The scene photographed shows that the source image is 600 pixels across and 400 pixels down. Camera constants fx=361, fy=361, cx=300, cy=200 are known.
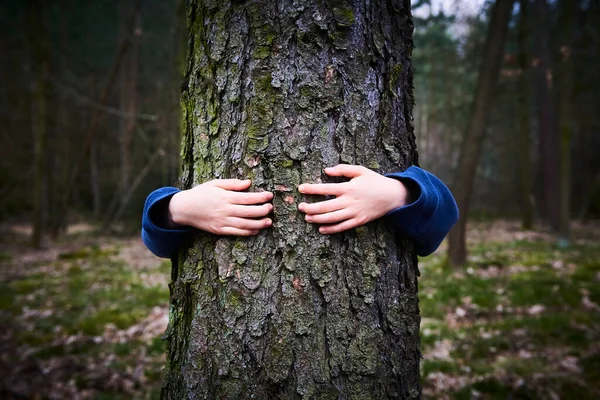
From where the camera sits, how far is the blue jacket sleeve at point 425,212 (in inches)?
54.4

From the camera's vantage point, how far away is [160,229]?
146 cm

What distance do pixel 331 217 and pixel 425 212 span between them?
380mm

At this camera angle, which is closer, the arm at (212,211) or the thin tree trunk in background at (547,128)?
the arm at (212,211)

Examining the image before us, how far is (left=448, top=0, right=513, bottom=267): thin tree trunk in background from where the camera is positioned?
710 centimetres

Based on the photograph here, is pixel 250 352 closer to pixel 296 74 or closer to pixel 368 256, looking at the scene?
pixel 368 256

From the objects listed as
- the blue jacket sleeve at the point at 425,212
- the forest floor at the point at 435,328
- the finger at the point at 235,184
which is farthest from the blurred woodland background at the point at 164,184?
the finger at the point at 235,184

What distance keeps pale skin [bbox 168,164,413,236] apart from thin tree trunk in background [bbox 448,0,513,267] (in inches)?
265

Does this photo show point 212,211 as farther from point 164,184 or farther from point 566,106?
point 164,184

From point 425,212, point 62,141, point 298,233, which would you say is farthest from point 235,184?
point 62,141

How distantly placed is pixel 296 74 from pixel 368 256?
0.74 meters

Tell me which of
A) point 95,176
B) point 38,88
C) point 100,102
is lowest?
point 95,176

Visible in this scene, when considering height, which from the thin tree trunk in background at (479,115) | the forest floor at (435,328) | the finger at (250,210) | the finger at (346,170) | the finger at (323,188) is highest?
the thin tree trunk in background at (479,115)

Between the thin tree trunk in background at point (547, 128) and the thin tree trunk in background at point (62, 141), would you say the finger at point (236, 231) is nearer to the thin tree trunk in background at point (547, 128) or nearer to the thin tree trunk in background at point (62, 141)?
the thin tree trunk in background at point (547, 128)

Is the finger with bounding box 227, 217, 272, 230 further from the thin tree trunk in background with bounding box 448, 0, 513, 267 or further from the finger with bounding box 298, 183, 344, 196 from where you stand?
the thin tree trunk in background with bounding box 448, 0, 513, 267
